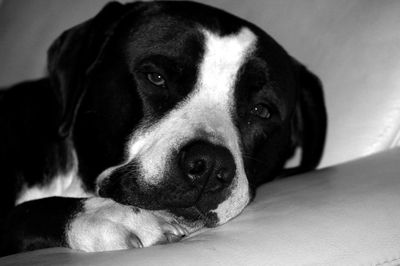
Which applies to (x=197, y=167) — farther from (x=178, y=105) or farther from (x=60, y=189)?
(x=60, y=189)

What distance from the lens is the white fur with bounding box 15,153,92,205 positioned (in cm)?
177

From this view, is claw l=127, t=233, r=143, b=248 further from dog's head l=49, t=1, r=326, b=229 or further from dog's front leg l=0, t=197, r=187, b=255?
dog's head l=49, t=1, r=326, b=229

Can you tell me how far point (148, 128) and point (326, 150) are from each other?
59 centimetres

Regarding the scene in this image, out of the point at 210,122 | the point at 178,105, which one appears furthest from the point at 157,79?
the point at 210,122

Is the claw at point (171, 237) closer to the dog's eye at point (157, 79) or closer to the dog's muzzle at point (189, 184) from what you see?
the dog's muzzle at point (189, 184)

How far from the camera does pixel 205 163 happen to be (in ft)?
4.49

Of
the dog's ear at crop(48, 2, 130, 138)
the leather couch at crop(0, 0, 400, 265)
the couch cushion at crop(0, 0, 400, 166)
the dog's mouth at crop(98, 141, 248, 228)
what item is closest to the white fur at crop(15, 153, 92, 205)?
the dog's ear at crop(48, 2, 130, 138)

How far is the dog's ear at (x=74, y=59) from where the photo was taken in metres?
1.70

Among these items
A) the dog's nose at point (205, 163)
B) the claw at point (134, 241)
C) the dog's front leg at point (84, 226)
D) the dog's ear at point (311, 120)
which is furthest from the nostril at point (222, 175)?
the dog's ear at point (311, 120)

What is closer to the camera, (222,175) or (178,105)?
(222,175)

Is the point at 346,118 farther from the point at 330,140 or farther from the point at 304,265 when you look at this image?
the point at 304,265

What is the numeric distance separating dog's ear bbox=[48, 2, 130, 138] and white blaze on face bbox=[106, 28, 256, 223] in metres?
0.24

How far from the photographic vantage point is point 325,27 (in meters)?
1.92

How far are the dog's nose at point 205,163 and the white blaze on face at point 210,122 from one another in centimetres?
3
